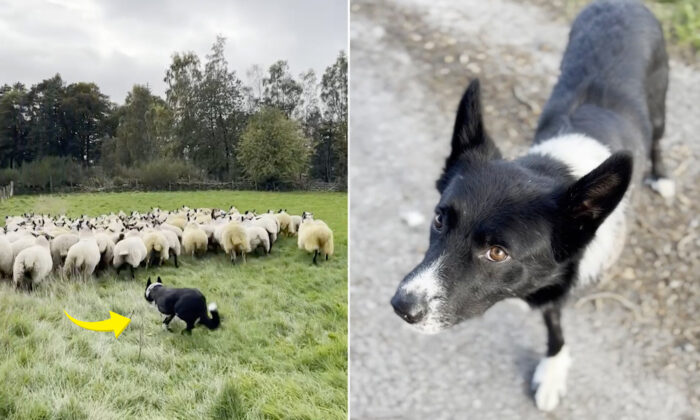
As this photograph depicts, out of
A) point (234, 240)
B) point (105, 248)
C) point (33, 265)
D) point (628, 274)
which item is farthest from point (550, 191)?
point (33, 265)

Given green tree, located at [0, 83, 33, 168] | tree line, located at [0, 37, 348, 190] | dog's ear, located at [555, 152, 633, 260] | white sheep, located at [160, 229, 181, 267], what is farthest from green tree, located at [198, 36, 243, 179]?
dog's ear, located at [555, 152, 633, 260]

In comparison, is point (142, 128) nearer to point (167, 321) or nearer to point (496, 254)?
point (167, 321)

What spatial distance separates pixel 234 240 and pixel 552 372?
1.04 m

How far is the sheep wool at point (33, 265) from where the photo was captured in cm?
159

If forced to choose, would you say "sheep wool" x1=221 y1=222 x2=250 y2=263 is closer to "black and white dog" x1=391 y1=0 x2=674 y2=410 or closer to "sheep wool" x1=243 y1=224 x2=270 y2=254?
"sheep wool" x1=243 y1=224 x2=270 y2=254

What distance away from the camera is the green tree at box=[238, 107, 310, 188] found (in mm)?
1756

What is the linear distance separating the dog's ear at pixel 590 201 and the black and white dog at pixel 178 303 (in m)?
1.03

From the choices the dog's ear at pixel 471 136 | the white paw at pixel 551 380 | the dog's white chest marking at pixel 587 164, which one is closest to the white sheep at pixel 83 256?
the dog's ear at pixel 471 136

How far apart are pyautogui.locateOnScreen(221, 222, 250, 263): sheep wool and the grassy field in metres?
0.05

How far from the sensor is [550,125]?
152cm

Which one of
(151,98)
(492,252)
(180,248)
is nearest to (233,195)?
(180,248)

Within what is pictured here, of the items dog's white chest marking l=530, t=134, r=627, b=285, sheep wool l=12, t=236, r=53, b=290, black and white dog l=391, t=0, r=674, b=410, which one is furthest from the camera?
sheep wool l=12, t=236, r=53, b=290

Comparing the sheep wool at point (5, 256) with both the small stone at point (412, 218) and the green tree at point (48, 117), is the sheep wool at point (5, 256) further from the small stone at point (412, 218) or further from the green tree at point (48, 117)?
the small stone at point (412, 218)

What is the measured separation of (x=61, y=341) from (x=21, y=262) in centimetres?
25
